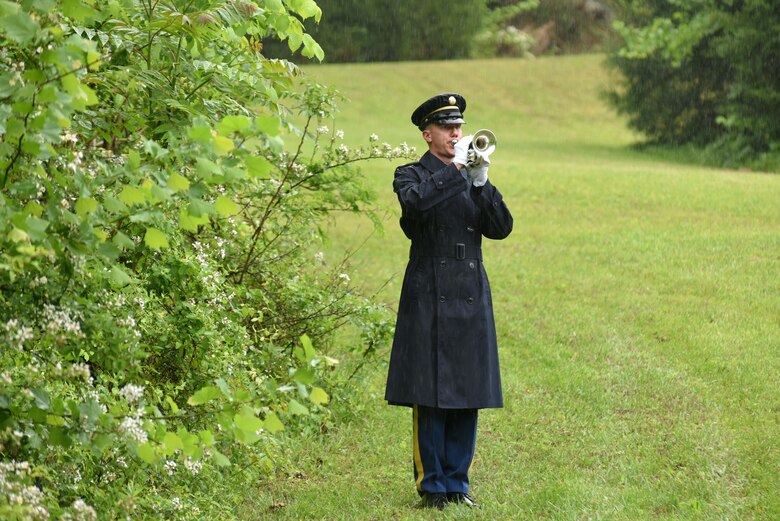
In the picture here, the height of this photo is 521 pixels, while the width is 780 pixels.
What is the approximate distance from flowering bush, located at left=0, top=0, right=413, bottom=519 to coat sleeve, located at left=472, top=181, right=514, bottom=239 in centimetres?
101

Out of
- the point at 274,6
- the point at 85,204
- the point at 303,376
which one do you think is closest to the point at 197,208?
the point at 85,204

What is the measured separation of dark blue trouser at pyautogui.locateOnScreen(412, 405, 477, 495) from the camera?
5535 millimetres

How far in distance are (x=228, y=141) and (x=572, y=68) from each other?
42.3 meters

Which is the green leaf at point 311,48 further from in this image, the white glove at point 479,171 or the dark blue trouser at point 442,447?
the dark blue trouser at point 442,447

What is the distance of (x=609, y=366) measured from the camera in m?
8.98

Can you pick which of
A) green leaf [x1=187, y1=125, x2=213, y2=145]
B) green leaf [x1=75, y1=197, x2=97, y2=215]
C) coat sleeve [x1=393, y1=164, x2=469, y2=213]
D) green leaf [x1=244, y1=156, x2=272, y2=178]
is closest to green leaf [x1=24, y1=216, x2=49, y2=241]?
green leaf [x1=75, y1=197, x2=97, y2=215]

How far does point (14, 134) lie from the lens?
10.1 ft

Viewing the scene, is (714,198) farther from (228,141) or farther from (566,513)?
(228,141)

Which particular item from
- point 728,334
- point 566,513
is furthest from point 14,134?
point 728,334

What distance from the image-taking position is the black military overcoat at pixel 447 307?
5.46 metres

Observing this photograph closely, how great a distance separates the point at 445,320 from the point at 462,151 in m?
0.87

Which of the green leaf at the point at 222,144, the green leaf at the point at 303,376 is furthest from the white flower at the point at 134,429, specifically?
the green leaf at the point at 222,144

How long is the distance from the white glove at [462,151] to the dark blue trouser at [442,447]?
50.3 inches

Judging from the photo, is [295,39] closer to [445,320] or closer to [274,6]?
[274,6]
